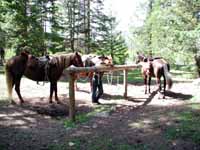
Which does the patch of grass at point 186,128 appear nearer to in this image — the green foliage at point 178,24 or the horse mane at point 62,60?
the horse mane at point 62,60

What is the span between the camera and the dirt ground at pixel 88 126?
4871 mm

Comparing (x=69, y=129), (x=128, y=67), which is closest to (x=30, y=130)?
(x=69, y=129)

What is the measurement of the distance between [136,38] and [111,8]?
6564 millimetres

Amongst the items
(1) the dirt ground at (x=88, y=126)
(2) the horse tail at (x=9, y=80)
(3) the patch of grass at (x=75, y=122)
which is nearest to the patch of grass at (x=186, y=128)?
(1) the dirt ground at (x=88, y=126)

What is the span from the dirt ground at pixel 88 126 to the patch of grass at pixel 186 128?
0.48 feet

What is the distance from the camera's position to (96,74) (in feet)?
31.3

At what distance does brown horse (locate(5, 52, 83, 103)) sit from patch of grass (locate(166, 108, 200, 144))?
4132 millimetres

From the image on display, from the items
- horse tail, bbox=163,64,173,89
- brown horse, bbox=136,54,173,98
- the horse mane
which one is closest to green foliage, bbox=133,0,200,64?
brown horse, bbox=136,54,173,98

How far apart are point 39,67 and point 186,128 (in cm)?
560

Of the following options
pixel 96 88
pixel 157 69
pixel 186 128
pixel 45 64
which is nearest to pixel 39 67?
pixel 45 64

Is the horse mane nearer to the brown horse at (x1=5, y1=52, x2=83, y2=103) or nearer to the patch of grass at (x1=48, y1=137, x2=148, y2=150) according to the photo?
the brown horse at (x1=5, y1=52, x2=83, y2=103)

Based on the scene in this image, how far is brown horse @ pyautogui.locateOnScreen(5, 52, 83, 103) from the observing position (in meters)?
8.84

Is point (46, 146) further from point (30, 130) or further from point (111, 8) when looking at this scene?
point (111, 8)

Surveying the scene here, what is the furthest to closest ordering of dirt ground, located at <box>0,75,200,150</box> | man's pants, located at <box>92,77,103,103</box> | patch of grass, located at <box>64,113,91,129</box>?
man's pants, located at <box>92,77,103,103</box> < patch of grass, located at <box>64,113,91,129</box> < dirt ground, located at <box>0,75,200,150</box>
